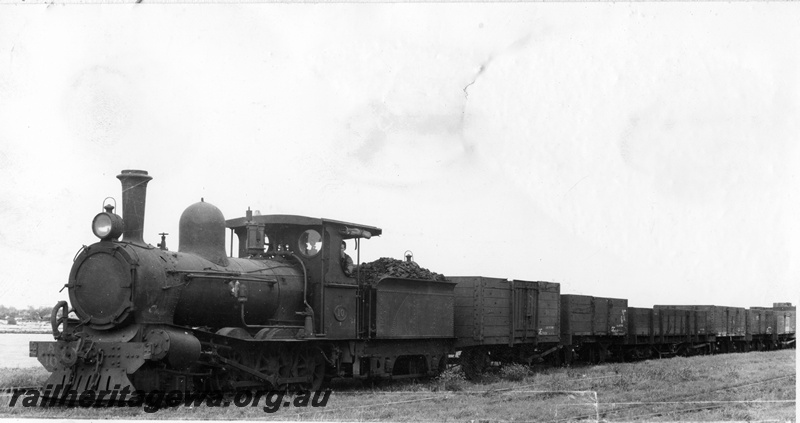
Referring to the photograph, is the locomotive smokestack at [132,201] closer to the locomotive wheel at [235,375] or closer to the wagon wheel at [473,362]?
the locomotive wheel at [235,375]

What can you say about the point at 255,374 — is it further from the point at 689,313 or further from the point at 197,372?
the point at 689,313

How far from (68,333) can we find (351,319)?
480cm

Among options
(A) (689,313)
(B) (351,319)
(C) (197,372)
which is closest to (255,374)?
(C) (197,372)

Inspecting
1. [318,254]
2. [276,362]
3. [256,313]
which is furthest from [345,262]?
[276,362]

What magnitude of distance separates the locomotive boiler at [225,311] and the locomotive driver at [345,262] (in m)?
0.09

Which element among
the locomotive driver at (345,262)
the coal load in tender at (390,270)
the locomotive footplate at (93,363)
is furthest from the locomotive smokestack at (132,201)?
the coal load in tender at (390,270)

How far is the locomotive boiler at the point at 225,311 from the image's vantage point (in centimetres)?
1136

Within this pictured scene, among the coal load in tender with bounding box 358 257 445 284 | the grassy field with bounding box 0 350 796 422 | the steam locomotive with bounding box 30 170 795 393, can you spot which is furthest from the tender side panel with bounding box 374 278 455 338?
the grassy field with bounding box 0 350 796 422

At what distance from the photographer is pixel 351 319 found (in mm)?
14438

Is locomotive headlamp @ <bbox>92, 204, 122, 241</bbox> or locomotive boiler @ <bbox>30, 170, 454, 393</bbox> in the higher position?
locomotive headlamp @ <bbox>92, 204, 122, 241</bbox>

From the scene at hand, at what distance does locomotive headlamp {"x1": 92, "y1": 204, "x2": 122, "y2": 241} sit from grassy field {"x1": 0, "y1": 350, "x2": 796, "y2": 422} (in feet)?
8.27

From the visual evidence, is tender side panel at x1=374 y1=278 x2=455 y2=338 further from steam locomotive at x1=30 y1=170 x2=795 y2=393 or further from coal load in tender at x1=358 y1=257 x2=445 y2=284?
coal load in tender at x1=358 y1=257 x2=445 y2=284

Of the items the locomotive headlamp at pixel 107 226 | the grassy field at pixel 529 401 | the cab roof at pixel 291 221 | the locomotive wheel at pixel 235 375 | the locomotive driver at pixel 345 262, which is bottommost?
the grassy field at pixel 529 401

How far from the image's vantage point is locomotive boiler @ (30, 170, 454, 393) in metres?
11.4
